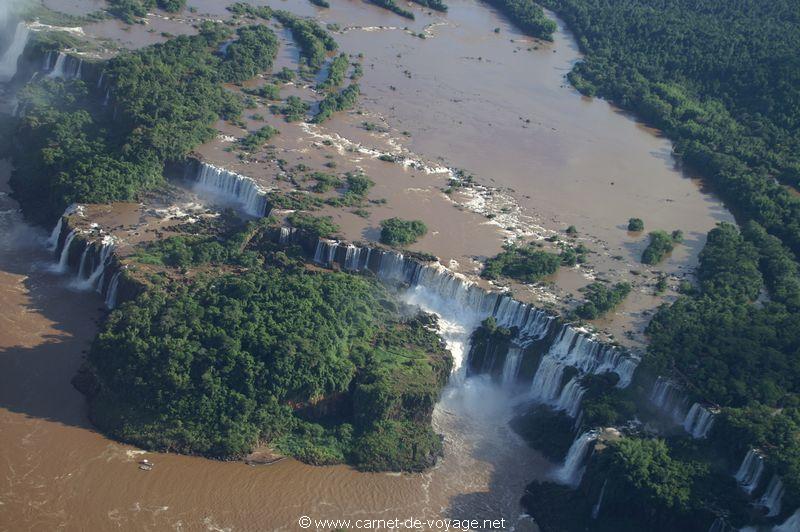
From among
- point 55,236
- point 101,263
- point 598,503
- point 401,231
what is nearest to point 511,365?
point 598,503

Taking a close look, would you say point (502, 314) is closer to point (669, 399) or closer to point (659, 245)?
point (669, 399)

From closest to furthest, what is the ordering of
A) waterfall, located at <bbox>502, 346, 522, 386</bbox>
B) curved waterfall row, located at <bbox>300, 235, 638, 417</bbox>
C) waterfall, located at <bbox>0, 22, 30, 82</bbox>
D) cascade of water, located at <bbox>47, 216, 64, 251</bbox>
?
curved waterfall row, located at <bbox>300, 235, 638, 417</bbox> → waterfall, located at <bbox>502, 346, 522, 386</bbox> → cascade of water, located at <bbox>47, 216, 64, 251</bbox> → waterfall, located at <bbox>0, 22, 30, 82</bbox>

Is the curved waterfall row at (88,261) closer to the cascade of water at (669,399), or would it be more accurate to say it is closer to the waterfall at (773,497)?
the cascade of water at (669,399)

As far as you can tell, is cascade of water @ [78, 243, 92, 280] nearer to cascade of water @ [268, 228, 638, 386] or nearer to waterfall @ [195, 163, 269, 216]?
waterfall @ [195, 163, 269, 216]

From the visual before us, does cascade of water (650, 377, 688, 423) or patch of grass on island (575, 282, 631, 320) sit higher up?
patch of grass on island (575, 282, 631, 320)

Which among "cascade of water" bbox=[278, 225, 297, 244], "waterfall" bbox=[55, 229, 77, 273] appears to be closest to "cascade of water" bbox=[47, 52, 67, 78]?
"waterfall" bbox=[55, 229, 77, 273]

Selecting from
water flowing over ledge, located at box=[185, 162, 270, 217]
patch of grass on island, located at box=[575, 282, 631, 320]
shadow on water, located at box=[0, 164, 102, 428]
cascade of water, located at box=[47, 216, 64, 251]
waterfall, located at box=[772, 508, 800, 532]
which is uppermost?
patch of grass on island, located at box=[575, 282, 631, 320]

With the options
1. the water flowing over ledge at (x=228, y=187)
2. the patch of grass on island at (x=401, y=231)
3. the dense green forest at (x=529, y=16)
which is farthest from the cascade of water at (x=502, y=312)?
the dense green forest at (x=529, y=16)
